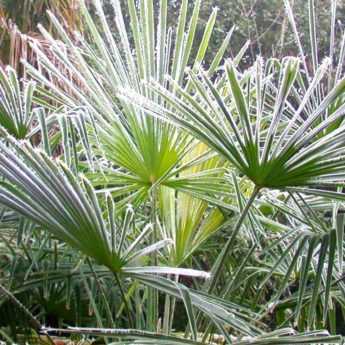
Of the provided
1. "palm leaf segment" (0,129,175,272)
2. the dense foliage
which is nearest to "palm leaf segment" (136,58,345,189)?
the dense foliage

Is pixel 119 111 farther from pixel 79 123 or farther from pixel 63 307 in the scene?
pixel 63 307

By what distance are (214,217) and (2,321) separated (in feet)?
1.68

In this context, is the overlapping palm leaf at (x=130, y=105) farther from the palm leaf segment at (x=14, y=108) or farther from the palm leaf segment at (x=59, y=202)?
the palm leaf segment at (x=59, y=202)

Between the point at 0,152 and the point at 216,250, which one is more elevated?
the point at 0,152

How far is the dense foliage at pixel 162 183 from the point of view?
957 millimetres

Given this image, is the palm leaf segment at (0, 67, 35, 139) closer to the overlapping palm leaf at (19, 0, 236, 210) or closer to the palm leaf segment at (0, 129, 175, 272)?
the overlapping palm leaf at (19, 0, 236, 210)

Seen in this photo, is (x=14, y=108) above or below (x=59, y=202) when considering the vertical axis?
above

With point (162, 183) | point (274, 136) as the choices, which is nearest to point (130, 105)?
point (162, 183)

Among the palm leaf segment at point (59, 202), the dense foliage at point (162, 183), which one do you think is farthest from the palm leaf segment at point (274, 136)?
the palm leaf segment at point (59, 202)

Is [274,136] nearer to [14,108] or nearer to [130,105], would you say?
[130,105]

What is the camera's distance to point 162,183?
1274mm

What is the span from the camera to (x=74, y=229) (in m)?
0.97

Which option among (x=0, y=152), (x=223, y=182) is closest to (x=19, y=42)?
(x=223, y=182)

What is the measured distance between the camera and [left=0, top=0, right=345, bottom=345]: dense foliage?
0.96 metres
